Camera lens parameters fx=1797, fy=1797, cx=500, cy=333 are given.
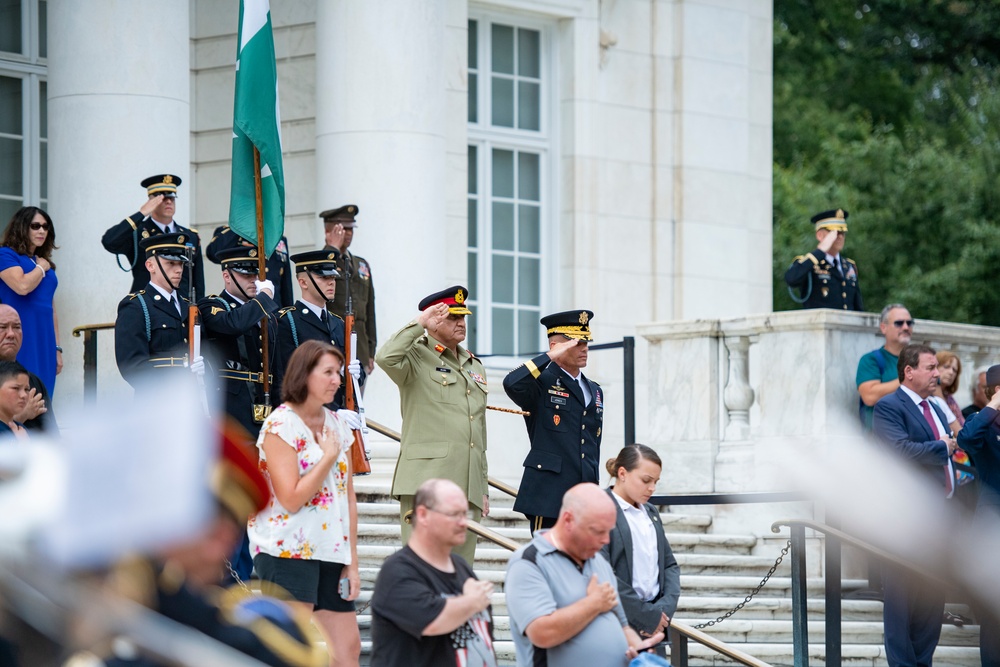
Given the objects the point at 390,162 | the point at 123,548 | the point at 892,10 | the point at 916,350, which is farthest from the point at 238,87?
the point at 892,10

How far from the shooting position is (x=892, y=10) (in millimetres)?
30531

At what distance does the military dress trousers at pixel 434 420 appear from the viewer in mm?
9477

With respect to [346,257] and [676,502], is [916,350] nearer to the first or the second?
[676,502]

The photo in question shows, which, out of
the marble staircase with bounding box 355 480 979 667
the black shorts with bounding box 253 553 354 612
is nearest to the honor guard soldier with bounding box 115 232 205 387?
the marble staircase with bounding box 355 480 979 667

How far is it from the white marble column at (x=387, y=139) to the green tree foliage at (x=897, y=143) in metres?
13.9

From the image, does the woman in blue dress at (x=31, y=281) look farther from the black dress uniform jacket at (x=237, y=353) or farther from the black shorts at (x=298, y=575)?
Answer: the black shorts at (x=298, y=575)

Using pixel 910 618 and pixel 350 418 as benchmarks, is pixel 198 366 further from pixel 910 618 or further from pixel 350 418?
pixel 910 618

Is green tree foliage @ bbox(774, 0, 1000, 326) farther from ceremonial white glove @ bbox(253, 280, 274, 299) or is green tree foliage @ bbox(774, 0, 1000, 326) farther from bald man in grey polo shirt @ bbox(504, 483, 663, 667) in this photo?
bald man in grey polo shirt @ bbox(504, 483, 663, 667)

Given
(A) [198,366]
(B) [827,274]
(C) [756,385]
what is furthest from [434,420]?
(B) [827,274]

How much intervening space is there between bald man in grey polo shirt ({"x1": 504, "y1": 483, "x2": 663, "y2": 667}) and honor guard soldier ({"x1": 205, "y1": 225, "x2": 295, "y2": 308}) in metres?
4.76

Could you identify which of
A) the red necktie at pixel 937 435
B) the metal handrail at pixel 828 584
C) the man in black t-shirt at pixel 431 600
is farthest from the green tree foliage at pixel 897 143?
the man in black t-shirt at pixel 431 600

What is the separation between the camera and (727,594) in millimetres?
12094

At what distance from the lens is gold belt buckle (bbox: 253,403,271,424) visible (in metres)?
10.2

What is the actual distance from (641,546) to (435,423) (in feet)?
4.69
